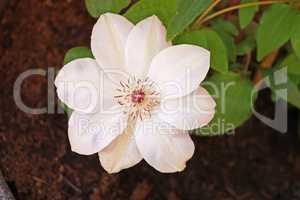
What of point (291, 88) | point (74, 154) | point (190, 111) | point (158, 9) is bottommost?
point (74, 154)

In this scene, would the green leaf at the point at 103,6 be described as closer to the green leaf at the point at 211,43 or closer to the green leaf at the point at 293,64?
the green leaf at the point at 211,43

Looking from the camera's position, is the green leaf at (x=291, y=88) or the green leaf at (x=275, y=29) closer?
the green leaf at (x=275, y=29)

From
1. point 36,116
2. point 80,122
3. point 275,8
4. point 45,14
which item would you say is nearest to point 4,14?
point 45,14

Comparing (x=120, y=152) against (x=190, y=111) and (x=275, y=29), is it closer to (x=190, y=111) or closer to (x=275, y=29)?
(x=190, y=111)

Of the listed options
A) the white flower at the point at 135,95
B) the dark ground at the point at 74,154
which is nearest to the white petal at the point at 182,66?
the white flower at the point at 135,95

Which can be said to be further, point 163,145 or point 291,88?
point 291,88

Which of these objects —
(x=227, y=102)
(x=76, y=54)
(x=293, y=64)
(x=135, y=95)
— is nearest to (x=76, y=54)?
(x=76, y=54)
